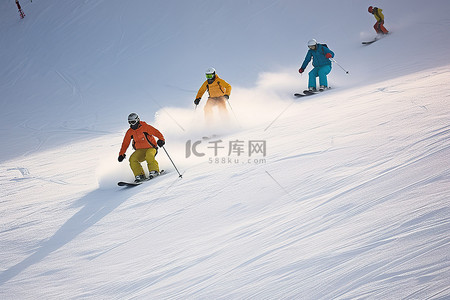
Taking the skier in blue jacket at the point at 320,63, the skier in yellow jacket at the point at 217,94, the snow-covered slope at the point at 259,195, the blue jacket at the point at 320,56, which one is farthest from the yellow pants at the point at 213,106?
the blue jacket at the point at 320,56

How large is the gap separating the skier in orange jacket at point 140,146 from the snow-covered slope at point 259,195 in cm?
37

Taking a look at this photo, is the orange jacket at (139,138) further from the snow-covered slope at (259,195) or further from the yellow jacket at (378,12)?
the yellow jacket at (378,12)

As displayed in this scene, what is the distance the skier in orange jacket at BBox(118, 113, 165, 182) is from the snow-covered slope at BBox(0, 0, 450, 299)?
0.37 meters

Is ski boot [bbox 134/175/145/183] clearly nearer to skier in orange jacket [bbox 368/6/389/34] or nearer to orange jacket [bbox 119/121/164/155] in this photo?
orange jacket [bbox 119/121/164/155]

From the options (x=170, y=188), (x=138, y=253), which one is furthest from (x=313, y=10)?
(x=138, y=253)

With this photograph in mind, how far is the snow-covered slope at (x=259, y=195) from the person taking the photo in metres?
2.89

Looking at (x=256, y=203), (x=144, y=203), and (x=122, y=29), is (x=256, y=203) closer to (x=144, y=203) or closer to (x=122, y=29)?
(x=144, y=203)

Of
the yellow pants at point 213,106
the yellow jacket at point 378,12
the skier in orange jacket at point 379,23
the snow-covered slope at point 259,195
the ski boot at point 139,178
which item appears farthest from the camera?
the skier in orange jacket at point 379,23

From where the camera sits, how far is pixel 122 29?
71.8ft

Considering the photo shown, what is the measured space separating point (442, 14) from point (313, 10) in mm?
6367

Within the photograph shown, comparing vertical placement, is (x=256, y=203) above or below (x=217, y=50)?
below

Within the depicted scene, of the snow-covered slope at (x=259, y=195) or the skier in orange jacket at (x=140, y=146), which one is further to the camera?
the skier in orange jacket at (x=140, y=146)

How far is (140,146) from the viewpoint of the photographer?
249 inches

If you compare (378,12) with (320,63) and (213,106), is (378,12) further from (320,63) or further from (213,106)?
(213,106)
